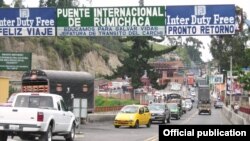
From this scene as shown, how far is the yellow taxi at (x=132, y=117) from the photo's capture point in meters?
36.2

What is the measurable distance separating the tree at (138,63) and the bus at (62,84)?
149 ft

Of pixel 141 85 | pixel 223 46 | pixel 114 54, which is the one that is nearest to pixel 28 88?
pixel 141 85

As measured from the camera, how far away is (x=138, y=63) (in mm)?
85688

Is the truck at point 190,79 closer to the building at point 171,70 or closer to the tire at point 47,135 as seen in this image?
the building at point 171,70

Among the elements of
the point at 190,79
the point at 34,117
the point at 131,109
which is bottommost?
the point at 190,79

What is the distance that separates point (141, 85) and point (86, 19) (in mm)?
54560

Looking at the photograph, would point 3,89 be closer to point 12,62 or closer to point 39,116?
point 12,62

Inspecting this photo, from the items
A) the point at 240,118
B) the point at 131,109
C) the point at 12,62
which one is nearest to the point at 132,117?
the point at 131,109

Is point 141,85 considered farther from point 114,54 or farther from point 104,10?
point 104,10

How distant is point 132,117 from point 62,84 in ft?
15.7

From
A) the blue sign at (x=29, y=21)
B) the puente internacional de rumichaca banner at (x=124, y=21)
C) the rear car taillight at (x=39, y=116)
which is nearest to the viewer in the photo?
the rear car taillight at (x=39, y=116)

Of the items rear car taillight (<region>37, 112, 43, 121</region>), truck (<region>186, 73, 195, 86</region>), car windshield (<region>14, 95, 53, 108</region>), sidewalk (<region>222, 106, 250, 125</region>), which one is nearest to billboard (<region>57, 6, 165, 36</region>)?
sidewalk (<region>222, 106, 250, 125</region>)

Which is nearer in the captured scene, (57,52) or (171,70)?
(57,52)

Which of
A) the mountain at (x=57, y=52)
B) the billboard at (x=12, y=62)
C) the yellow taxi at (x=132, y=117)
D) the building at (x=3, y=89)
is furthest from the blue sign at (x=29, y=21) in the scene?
the mountain at (x=57, y=52)
